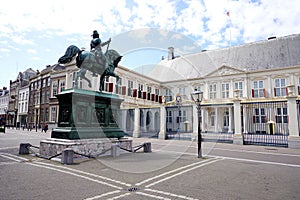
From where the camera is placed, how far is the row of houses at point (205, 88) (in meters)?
21.6

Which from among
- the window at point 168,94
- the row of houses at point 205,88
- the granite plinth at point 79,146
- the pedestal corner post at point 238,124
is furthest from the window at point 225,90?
→ the granite plinth at point 79,146

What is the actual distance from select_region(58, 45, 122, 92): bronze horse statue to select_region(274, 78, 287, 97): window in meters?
23.1

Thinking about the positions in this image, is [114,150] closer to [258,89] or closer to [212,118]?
[212,118]

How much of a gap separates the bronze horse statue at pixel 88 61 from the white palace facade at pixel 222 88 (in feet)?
30.7

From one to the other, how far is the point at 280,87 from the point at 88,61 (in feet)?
81.8

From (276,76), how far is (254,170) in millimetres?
22619

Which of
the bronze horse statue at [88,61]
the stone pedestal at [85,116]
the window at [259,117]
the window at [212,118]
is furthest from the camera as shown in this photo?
the window at [212,118]

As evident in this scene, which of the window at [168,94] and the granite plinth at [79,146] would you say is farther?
the window at [168,94]

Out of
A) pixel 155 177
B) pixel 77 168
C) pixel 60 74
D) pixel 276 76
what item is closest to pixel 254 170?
pixel 155 177

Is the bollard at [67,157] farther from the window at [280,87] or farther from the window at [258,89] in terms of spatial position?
the window at [280,87]

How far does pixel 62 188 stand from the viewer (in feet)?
12.8

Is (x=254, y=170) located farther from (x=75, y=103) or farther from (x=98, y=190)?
(x=75, y=103)

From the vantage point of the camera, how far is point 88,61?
7.88 metres

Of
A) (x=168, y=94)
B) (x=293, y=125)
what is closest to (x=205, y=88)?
(x=168, y=94)
